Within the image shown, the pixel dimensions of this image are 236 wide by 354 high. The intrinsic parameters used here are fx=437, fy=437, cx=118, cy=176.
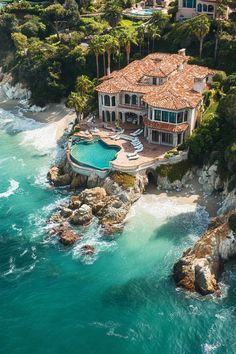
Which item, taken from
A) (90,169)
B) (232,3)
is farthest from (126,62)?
(90,169)

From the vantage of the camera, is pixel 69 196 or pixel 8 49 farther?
pixel 8 49

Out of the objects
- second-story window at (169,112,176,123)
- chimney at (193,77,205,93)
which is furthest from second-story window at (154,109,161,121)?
chimney at (193,77,205,93)

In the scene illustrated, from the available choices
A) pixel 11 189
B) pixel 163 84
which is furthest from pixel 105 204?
pixel 163 84

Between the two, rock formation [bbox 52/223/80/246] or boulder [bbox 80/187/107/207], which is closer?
rock formation [bbox 52/223/80/246]

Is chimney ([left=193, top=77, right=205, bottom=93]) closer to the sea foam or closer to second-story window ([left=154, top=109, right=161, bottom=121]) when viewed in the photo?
second-story window ([left=154, top=109, right=161, bottom=121])

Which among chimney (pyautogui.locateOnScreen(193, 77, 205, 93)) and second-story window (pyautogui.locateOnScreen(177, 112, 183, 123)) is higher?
chimney (pyautogui.locateOnScreen(193, 77, 205, 93))

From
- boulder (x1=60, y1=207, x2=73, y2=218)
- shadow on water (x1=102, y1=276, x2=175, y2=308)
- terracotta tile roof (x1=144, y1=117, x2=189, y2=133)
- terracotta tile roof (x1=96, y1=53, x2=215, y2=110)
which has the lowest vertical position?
shadow on water (x1=102, y1=276, x2=175, y2=308)

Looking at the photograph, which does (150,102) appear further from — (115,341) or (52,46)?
(52,46)

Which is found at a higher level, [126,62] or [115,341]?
[126,62]
